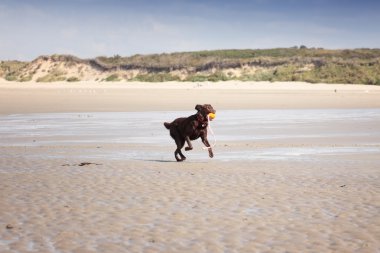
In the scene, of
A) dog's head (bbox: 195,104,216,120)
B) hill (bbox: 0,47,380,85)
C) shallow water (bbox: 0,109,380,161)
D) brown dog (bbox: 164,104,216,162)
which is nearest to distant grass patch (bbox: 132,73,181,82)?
hill (bbox: 0,47,380,85)

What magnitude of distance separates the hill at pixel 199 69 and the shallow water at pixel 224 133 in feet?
110

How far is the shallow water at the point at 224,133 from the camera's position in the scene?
14.3 metres

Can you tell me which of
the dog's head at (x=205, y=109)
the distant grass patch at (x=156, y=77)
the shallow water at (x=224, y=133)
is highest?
the distant grass patch at (x=156, y=77)

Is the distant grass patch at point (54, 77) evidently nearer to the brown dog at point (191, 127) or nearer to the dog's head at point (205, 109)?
the brown dog at point (191, 127)

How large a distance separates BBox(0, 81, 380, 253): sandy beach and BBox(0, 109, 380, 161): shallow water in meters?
0.05

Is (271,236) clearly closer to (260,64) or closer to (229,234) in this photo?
(229,234)

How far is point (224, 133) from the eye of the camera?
62.1ft

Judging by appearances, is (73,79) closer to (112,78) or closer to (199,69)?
(112,78)

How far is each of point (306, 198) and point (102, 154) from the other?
20.3 ft

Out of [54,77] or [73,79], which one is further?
[54,77]

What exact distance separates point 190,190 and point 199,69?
65.5 m

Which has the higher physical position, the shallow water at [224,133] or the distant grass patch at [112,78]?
the distant grass patch at [112,78]

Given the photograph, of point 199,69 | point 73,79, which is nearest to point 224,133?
point 199,69

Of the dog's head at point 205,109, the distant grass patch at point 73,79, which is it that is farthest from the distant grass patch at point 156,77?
the dog's head at point 205,109
